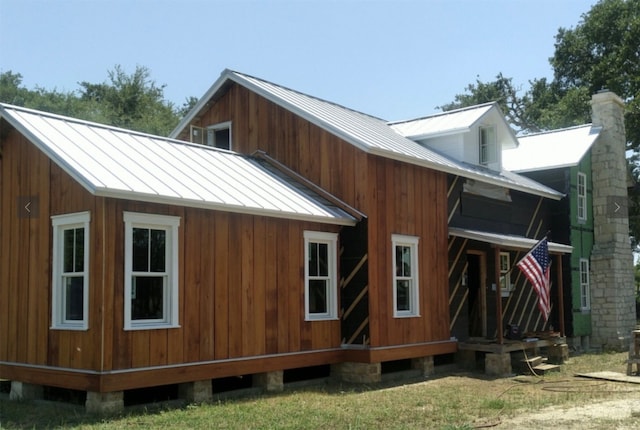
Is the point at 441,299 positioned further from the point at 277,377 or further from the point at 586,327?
the point at 586,327

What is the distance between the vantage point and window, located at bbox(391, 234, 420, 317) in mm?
15742

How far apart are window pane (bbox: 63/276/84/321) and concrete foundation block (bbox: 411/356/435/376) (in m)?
7.65

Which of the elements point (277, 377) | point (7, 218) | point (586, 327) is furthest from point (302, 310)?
point (586, 327)

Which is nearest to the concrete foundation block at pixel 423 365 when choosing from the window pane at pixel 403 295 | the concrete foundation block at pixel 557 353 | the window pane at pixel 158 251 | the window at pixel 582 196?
the window pane at pixel 403 295

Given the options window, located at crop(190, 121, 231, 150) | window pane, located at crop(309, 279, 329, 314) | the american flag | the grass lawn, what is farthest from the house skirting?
window, located at crop(190, 121, 231, 150)

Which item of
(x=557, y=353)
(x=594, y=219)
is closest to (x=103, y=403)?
(x=557, y=353)

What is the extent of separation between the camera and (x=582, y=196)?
24.2 metres

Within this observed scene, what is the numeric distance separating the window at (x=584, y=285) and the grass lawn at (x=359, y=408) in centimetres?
887

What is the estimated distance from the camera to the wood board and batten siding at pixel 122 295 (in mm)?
10836

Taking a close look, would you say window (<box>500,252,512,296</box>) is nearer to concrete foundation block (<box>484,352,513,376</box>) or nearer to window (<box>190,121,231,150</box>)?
concrete foundation block (<box>484,352,513,376</box>)

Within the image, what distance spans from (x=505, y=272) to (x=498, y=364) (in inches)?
174

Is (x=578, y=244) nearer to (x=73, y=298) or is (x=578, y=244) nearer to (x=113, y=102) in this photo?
(x=73, y=298)

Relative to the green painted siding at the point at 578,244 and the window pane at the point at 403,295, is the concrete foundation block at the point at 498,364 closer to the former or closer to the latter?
the window pane at the point at 403,295

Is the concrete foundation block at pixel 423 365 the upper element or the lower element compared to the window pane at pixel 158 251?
lower
